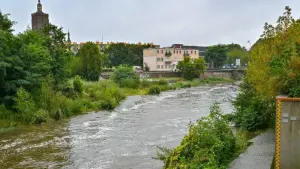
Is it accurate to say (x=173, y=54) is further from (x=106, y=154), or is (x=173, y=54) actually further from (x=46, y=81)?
(x=106, y=154)

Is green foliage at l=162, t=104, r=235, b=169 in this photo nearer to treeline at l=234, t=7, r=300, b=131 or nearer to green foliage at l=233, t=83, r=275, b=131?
treeline at l=234, t=7, r=300, b=131

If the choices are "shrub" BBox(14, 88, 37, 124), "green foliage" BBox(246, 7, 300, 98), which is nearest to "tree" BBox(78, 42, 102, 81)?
"shrub" BBox(14, 88, 37, 124)

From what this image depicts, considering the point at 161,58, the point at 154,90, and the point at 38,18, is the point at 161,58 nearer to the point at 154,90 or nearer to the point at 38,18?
the point at 38,18

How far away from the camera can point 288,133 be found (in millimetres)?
7789

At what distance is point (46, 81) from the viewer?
25516 mm

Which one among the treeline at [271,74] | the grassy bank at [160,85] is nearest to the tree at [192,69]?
the grassy bank at [160,85]

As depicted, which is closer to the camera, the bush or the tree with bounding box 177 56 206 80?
the bush

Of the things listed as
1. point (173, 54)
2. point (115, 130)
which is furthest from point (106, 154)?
point (173, 54)

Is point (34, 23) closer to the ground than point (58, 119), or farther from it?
farther from it

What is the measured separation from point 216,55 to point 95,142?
96.9 meters

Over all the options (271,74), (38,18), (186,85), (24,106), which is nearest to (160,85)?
(186,85)

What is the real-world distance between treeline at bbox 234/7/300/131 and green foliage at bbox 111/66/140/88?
33.4m

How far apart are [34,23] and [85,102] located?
36.4 meters

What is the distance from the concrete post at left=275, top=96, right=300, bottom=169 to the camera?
7669 mm
